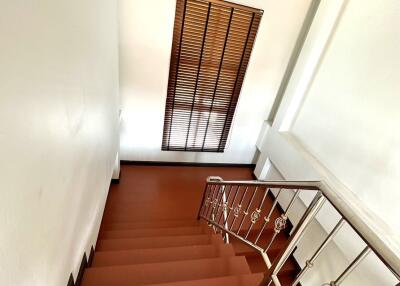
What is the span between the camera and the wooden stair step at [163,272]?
1804 millimetres

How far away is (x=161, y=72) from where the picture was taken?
3414 mm

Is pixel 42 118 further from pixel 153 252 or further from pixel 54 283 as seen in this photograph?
pixel 153 252

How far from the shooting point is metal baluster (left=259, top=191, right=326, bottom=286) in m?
1.07

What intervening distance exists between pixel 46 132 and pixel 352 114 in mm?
2809

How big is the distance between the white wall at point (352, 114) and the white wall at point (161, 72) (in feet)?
1.17

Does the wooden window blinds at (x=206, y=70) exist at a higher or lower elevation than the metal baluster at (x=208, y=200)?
higher

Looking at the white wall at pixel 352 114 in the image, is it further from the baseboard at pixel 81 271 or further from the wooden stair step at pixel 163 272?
the baseboard at pixel 81 271

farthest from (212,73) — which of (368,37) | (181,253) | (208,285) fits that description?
(208,285)

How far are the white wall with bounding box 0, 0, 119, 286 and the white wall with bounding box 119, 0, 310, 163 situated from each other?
127 centimetres

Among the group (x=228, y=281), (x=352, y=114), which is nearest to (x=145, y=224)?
(x=228, y=281)

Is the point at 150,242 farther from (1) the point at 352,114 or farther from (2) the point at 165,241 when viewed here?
(1) the point at 352,114

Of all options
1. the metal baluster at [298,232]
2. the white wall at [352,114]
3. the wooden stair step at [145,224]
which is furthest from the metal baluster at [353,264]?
the wooden stair step at [145,224]

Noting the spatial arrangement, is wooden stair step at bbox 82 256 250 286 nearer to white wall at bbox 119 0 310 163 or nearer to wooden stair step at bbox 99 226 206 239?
wooden stair step at bbox 99 226 206 239

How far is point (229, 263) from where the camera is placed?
2.06 m
